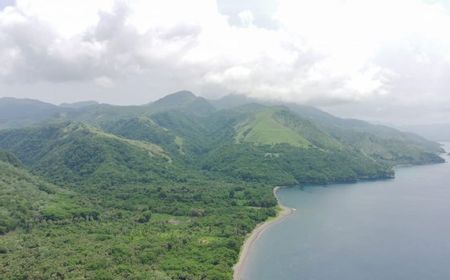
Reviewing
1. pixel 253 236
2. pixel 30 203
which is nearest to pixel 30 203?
pixel 30 203

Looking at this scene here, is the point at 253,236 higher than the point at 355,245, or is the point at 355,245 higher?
the point at 355,245

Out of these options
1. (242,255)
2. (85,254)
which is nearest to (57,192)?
(85,254)

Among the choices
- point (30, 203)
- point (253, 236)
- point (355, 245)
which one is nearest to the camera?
point (355, 245)

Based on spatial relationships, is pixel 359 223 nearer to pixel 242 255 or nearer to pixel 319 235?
pixel 319 235

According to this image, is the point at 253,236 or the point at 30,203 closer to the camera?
the point at 253,236

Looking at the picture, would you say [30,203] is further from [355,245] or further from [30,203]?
[355,245]

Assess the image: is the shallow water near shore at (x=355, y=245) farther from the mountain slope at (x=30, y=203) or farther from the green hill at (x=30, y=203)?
the mountain slope at (x=30, y=203)

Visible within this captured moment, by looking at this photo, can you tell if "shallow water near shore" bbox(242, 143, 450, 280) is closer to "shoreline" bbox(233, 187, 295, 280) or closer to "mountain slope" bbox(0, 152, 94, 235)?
"shoreline" bbox(233, 187, 295, 280)
